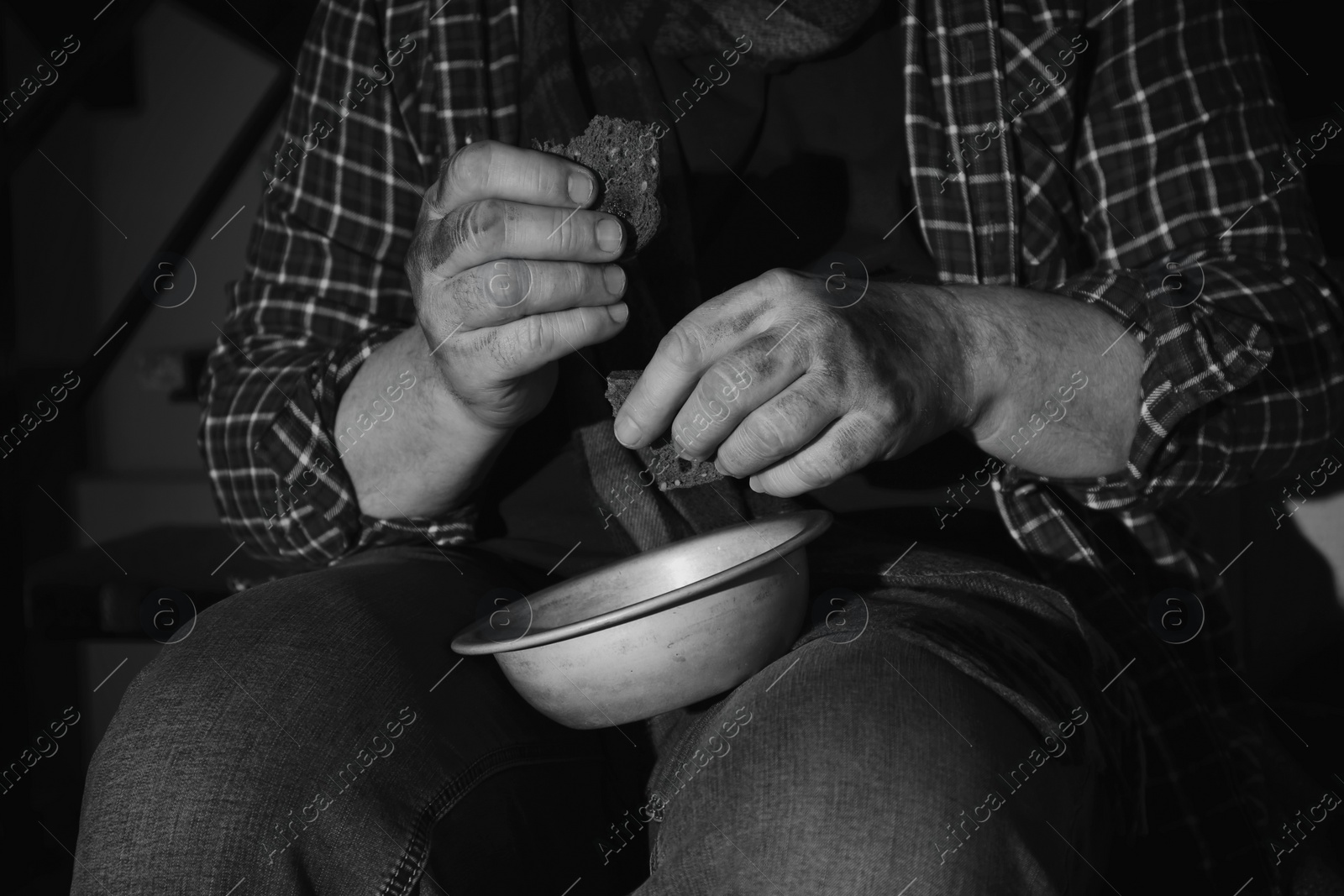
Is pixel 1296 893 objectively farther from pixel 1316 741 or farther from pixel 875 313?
pixel 875 313

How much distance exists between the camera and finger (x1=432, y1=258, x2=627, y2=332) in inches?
24.8

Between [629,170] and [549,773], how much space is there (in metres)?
0.46

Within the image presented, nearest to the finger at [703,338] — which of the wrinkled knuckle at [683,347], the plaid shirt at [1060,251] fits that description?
the wrinkled knuckle at [683,347]

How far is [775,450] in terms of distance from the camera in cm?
61

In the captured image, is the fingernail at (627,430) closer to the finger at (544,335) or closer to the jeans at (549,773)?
the finger at (544,335)

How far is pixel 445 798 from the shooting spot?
0.62 m

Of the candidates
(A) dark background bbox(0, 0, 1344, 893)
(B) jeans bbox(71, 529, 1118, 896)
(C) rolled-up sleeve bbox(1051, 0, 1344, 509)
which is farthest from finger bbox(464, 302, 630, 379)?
(A) dark background bbox(0, 0, 1344, 893)

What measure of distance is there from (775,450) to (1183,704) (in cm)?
48

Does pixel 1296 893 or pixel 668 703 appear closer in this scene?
pixel 668 703

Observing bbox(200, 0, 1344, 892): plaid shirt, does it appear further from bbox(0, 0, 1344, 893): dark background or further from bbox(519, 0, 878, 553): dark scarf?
bbox(0, 0, 1344, 893): dark background

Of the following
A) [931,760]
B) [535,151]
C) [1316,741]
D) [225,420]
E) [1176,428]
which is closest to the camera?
[931,760]

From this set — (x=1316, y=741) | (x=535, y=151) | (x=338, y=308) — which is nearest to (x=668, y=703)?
(x=535, y=151)

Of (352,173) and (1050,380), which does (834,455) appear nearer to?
(1050,380)

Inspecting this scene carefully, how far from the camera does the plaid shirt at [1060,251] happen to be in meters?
0.78
